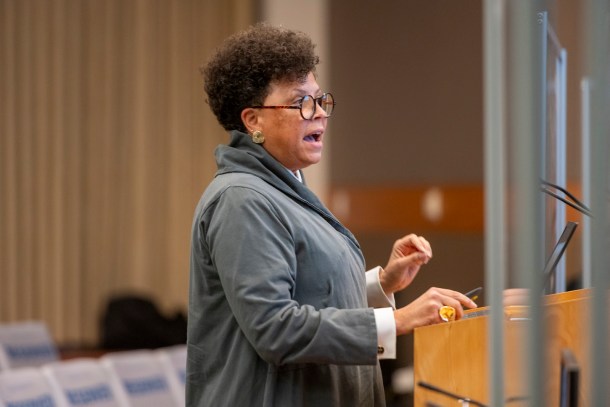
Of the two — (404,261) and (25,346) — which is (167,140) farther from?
(404,261)

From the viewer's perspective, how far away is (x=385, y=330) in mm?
1790

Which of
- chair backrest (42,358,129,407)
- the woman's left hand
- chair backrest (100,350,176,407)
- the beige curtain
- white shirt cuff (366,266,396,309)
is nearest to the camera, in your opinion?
the woman's left hand

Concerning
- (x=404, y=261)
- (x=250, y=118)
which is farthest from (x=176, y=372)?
(x=250, y=118)

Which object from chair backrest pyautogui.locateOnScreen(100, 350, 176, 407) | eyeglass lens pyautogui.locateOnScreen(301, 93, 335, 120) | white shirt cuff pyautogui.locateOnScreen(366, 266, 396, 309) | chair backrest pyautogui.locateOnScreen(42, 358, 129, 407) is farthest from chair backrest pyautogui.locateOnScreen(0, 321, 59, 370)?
eyeglass lens pyautogui.locateOnScreen(301, 93, 335, 120)

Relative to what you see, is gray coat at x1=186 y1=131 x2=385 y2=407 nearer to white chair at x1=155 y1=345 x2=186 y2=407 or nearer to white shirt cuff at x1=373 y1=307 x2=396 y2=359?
white shirt cuff at x1=373 y1=307 x2=396 y2=359

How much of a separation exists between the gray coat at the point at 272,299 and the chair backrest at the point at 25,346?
3.58 meters

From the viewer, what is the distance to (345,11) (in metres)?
8.02

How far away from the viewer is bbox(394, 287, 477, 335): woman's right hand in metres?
1.76

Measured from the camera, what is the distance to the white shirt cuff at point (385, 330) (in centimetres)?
179

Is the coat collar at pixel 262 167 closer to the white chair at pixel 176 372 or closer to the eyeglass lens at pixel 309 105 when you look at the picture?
the eyeglass lens at pixel 309 105

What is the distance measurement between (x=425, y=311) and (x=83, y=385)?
2.47 metres

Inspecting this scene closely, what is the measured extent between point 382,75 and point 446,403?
6.33 meters

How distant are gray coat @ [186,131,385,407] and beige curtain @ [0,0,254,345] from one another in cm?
572

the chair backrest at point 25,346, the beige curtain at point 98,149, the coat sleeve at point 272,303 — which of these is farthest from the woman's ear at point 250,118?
the beige curtain at point 98,149
